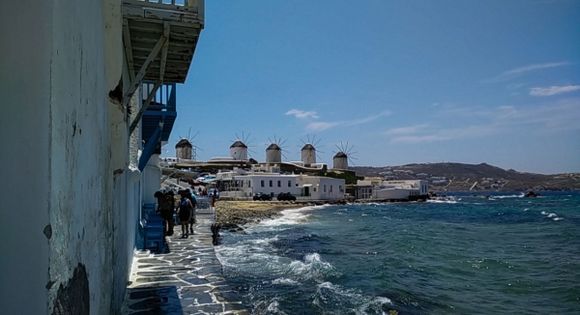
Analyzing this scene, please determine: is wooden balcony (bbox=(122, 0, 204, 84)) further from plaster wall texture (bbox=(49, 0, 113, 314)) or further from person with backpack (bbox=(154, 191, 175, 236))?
person with backpack (bbox=(154, 191, 175, 236))

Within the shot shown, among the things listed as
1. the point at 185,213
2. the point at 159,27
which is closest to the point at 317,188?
the point at 185,213

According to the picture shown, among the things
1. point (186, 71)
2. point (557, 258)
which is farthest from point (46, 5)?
point (557, 258)

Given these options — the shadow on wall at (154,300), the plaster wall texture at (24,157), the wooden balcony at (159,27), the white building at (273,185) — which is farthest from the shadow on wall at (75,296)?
the white building at (273,185)

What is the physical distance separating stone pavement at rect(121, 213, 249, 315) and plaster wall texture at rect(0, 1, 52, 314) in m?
5.25

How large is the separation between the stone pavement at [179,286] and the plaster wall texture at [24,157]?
17.2ft

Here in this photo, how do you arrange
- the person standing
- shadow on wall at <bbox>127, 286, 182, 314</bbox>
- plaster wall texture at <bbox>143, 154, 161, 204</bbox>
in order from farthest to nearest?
plaster wall texture at <bbox>143, 154, 161, 204</bbox> → the person standing → shadow on wall at <bbox>127, 286, 182, 314</bbox>

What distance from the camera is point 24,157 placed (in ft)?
6.08

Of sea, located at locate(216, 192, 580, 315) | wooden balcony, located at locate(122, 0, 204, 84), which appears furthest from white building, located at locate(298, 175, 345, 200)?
wooden balcony, located at locate(122, 0, 204, 84)

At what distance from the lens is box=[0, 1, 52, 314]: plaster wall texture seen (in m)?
1.82

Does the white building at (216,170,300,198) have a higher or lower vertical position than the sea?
higher

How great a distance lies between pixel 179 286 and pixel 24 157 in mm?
6882

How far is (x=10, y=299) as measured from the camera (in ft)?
5.93

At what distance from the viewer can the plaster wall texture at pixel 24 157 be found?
1.82 m

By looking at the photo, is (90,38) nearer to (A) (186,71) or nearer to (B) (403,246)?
(A) (186,71)
